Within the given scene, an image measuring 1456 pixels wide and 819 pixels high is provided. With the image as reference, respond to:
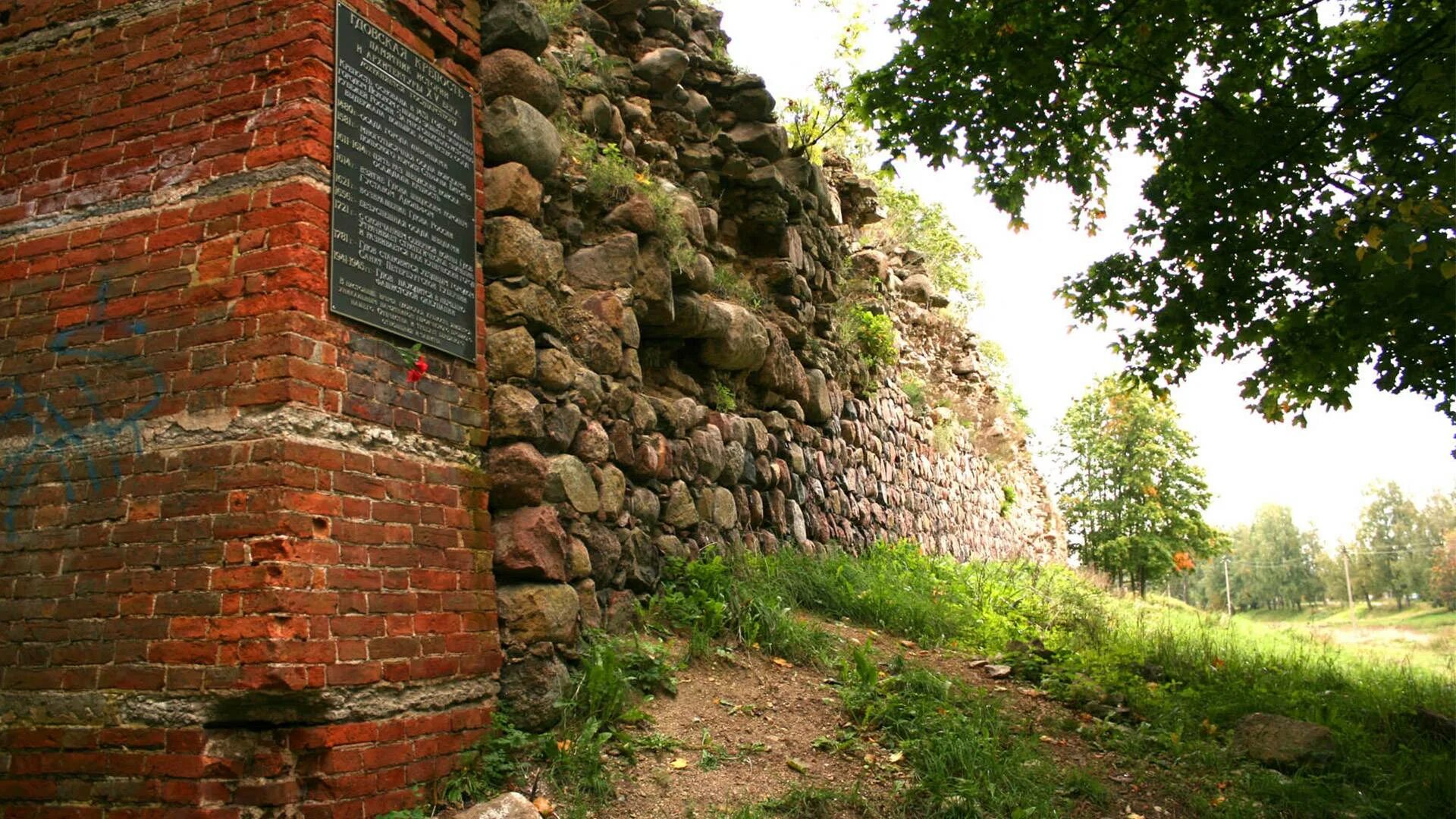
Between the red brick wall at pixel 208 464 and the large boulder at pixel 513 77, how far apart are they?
0.67 metres

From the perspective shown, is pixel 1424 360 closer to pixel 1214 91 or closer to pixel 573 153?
pixel 1214 91

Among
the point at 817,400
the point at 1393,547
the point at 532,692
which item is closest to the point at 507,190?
the point at 532,692

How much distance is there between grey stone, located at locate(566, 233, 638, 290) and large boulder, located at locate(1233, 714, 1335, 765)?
4391 millimetres

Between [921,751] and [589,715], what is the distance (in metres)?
1.68

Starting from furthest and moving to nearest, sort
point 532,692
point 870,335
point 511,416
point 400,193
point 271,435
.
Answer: point 870,335, point 511,416, point 532,692, point 400,193, point 271,435

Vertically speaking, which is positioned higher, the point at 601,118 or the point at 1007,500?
the point at 601,118

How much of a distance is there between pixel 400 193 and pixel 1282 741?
A: 5.40 metres

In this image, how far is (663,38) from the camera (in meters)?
7.27

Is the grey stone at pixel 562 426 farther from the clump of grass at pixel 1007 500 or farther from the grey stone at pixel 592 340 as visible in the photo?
the clump of grass at pixel 1007 500

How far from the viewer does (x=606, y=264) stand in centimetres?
558

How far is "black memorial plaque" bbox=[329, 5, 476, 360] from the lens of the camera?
152 inches

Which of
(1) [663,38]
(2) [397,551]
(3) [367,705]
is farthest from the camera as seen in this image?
(1) [663,38]

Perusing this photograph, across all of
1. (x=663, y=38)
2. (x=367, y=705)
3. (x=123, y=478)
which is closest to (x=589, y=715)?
(x=367, y=705)

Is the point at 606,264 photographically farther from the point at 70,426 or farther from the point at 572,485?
the point at 70,426
